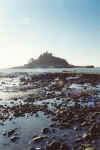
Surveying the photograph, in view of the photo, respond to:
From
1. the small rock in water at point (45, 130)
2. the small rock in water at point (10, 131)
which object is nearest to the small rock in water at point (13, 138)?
the small rock in water at point (10, 131)

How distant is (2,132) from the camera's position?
885 cm

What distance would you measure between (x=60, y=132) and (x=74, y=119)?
1.90 metres

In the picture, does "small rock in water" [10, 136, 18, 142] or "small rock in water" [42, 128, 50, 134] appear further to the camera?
"small rock in water" [42, 128, 50, 134]

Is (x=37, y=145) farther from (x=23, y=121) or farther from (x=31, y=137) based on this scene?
(x=23, y=121)

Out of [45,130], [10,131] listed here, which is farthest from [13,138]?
[45,130]

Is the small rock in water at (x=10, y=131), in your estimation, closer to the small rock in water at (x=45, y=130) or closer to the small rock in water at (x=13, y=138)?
the small rock in water at (x=13, y=138)

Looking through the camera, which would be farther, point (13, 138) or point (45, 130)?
point (45, 130)

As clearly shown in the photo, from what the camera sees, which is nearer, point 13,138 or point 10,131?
point 13,138

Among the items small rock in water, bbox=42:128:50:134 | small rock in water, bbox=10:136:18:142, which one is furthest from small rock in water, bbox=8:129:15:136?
small rock in water, bbox=42:128:50:134

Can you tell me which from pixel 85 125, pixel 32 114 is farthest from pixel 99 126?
pixel 32 114

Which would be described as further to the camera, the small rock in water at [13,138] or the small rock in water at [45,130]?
the small rock in water at [45,130]

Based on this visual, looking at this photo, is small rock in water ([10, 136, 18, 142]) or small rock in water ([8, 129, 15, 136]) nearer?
small rock in water ([10, 136, 18, 142])

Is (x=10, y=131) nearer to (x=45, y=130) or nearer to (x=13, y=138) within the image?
(x=13, y=138)

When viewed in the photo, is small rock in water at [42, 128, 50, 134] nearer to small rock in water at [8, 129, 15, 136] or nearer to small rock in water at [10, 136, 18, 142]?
small rock in water at [10, 136, 18, 142]
